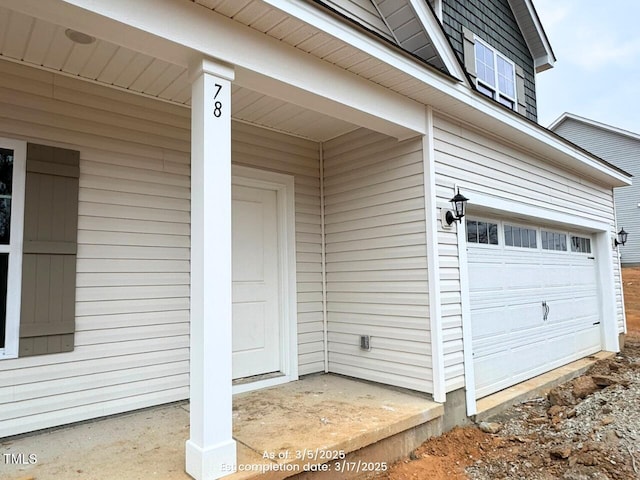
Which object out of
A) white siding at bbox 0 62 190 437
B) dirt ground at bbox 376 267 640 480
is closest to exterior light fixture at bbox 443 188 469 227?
dirt ground at bbox 376 267 640 480

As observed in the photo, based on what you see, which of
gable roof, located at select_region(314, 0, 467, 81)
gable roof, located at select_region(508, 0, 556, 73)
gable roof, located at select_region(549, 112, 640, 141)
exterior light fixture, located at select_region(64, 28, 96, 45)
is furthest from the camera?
gable roof, located at select_region(549, 112, 640, 141)

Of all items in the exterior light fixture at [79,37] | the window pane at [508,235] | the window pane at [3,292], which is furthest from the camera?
the window pane at [508,235]

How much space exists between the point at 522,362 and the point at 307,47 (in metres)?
4.32

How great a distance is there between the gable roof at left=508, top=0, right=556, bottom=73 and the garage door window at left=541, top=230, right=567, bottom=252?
11.0 feet

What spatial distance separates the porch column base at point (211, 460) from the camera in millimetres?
2191

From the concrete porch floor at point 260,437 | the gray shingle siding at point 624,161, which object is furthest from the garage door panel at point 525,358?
the gray shingle siding at point 624,161

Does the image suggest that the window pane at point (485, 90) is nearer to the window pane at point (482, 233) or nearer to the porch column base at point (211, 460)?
the window pane at point (482, 233)

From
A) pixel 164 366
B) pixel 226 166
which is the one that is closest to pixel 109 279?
pixel 164 366

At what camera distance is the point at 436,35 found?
14.1 ft

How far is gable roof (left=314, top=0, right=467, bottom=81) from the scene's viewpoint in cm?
417

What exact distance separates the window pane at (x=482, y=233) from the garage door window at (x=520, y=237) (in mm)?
463

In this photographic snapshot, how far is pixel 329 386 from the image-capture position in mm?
4023

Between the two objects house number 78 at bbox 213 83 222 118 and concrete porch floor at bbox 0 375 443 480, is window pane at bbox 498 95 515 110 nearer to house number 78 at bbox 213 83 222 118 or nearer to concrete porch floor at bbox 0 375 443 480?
concrete porch floor at bbox 0 375 443 480

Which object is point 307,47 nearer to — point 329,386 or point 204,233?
point 204,233
